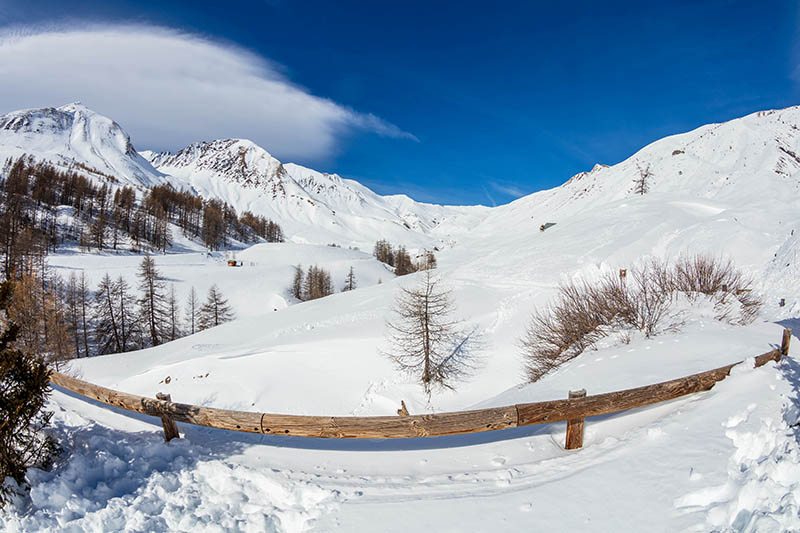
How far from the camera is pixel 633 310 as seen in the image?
1342 centimetres

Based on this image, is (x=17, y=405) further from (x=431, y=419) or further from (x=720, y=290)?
(x=720, y=290)

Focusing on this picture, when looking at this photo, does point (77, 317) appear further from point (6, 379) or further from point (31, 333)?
point (6, 379)

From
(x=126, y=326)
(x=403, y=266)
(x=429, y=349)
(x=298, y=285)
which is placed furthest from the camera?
(x=403, y=266)

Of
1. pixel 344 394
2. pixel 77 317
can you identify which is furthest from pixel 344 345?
pixel 77 317

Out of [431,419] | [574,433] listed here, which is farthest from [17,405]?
[574,433]

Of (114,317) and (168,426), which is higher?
(114,317)

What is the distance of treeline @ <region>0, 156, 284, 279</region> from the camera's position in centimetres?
6512

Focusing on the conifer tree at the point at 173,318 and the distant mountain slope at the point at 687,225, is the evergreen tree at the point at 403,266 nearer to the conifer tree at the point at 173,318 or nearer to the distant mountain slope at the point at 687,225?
the distant mountain slope at the point at 687,225

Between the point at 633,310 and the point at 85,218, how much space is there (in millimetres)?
114120

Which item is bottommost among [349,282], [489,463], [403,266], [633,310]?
[489,463]

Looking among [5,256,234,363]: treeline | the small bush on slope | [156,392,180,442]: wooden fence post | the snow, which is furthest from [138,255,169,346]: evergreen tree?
Result: the small bush on slope

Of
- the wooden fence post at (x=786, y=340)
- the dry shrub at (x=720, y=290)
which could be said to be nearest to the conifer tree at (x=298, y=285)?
the dry shrub at (x=720, y=290)

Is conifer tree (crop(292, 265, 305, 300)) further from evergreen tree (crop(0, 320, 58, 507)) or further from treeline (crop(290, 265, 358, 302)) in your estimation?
evergreen tree (crop(0, 320, 58, 507))

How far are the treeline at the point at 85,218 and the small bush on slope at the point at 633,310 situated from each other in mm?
67873
